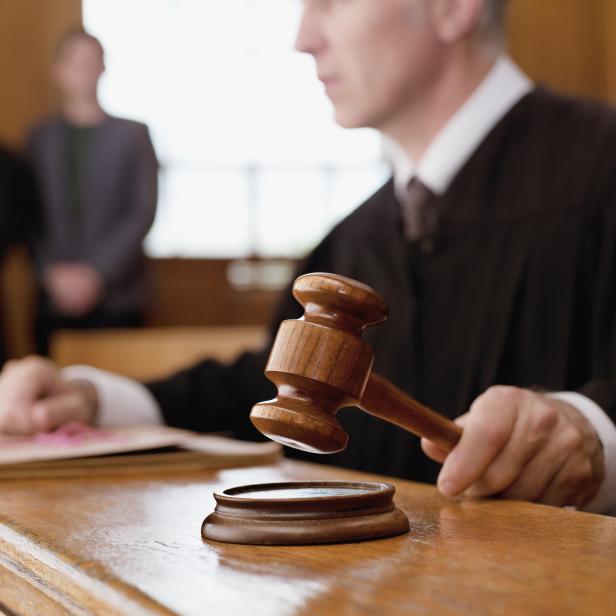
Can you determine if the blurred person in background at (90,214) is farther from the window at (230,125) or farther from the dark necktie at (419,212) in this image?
the dark necktie at (419,212)

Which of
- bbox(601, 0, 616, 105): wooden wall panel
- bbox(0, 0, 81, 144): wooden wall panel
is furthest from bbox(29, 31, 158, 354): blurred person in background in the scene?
bbox(601, 0, 616, 105): wooden wall panel

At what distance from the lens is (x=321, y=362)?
34.0 inches

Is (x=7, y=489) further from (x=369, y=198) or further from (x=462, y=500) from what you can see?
(x=369, y=198)

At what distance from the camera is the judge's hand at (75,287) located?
6512 millimetres

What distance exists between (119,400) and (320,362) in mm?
1016

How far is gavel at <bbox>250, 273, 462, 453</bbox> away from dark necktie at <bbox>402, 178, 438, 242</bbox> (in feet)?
3.93

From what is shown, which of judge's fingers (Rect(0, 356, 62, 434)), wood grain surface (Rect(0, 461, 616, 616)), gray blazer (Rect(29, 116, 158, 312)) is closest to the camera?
wood grain surface (Rect(0, 461, 616, 616))

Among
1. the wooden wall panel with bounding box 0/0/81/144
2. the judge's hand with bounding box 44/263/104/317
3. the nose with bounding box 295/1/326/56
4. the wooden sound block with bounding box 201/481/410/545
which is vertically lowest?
the judge's hand with bounding box 44/263/104/317

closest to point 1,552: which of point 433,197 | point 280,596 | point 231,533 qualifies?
point 231,533

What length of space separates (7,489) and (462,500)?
52 centimetres

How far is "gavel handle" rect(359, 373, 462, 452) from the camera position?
944 mm

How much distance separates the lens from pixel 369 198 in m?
2.36

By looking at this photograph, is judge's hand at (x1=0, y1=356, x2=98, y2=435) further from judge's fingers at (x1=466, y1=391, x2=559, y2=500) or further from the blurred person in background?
the blurred person in background

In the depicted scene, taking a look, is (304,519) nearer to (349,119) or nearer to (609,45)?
(349,119)
